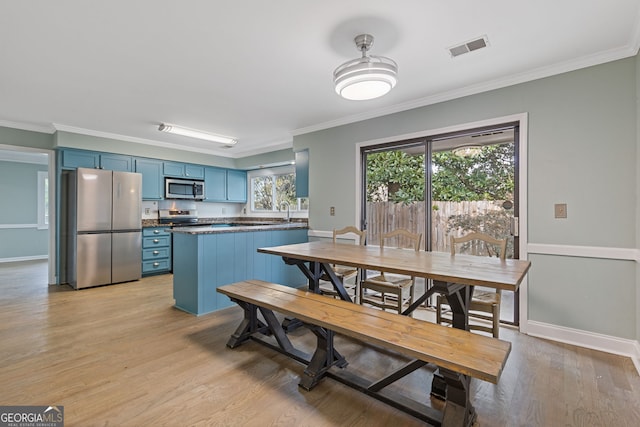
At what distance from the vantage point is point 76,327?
2906mm

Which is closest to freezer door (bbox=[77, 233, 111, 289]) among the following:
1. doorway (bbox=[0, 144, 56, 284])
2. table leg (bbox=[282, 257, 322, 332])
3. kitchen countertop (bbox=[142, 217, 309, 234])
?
kitchen countertop (bbox=[142, 217, 309, 234])

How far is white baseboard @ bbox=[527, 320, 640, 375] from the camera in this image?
2.33m

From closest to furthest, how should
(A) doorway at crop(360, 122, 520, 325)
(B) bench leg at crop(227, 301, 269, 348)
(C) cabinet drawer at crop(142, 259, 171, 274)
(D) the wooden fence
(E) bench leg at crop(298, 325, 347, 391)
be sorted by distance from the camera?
(E) bench leg at crop(298, 325, 347, 391)
(B) bench leg at crop(227, 301, 269, 348)
(A) doorway at crop(360, 122, 520, 325)
(D) the wooden fence
(C) cabinet drawer at crop(142, 259, 171, 274)

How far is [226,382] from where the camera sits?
200 centimetres

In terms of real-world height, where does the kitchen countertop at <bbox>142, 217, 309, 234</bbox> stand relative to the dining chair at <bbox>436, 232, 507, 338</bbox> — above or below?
above

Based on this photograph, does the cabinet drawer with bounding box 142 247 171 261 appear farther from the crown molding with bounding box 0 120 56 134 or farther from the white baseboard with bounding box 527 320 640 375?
the white baseboard with bounding box 527 320 640 375

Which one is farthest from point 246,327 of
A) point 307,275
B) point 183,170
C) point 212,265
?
point 183,170

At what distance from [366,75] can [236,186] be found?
5.21 meters

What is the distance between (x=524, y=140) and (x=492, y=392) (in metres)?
2.17

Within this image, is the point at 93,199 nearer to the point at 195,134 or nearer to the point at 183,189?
the point at 183,189

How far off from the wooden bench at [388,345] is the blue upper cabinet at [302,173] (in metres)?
2.36

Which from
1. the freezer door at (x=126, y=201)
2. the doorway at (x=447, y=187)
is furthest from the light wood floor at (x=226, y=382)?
the freezer door at (x=126, y=201)

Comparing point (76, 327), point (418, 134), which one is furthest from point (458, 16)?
point (76, 327)
